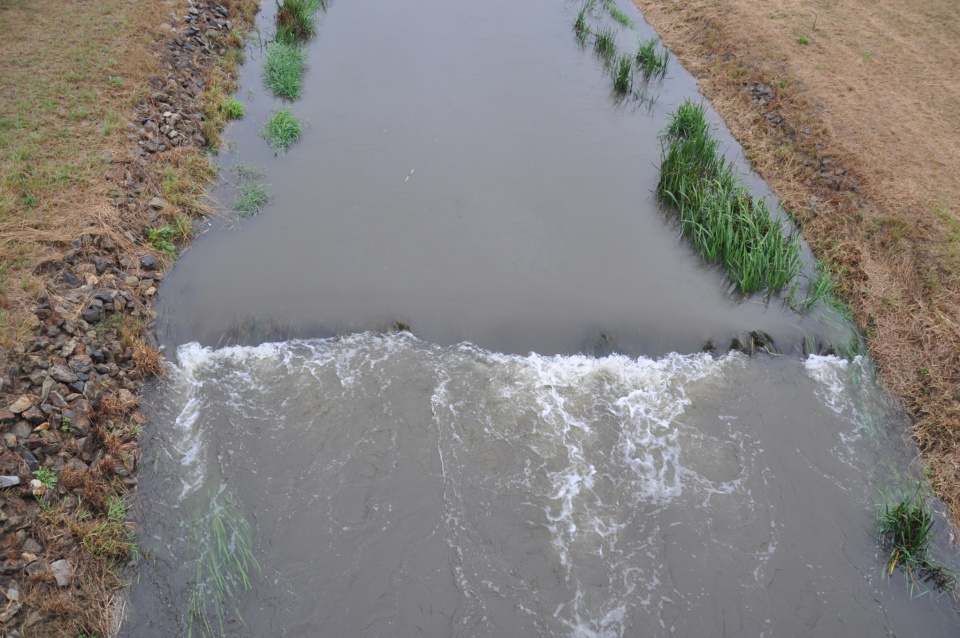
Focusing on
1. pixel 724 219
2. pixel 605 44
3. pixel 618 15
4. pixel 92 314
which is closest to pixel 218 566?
pixel 92 314

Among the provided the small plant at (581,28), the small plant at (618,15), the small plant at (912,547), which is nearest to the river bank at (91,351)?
the small plant at (912,547)

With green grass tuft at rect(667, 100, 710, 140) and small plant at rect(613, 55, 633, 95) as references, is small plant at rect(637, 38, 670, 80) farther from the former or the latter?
green grass tuft at rect(667, 100, 710, 140)

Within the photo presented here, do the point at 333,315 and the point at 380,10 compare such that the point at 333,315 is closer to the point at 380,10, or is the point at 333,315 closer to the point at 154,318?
the point at 154,318

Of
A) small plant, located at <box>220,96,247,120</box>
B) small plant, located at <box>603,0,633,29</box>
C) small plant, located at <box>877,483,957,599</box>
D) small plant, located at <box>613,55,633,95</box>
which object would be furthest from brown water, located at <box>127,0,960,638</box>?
small plant, located at <box>603,0,633,29</box>

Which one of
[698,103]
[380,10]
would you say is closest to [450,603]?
[698,103]

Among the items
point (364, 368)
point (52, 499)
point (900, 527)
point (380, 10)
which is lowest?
point (52, 499)
